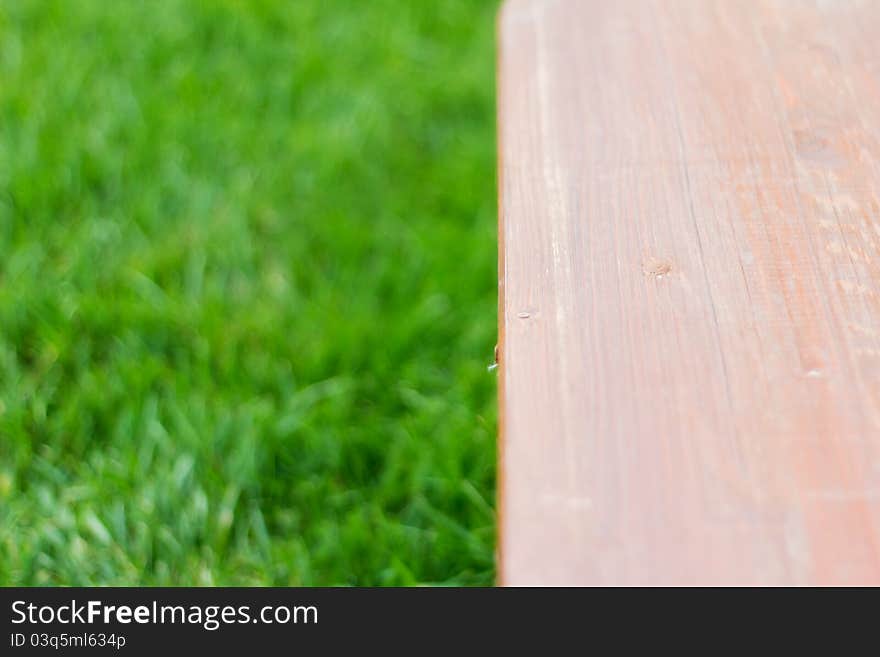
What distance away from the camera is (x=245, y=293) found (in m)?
1.79

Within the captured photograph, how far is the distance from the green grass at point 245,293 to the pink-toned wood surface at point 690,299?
799mm

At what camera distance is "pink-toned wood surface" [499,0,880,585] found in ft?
1.62

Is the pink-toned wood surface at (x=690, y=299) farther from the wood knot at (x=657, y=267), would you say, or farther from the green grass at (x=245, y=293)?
the green grass at (x=245, y=293)

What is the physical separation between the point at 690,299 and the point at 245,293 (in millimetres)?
1293

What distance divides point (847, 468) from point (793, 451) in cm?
3

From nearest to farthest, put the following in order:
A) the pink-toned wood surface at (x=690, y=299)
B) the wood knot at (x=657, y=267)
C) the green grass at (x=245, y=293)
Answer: the pink-toned wood surface at (x=690, y=299) → the wood knot at (x=657, y=267) → the green grass at (x=245, y=293)

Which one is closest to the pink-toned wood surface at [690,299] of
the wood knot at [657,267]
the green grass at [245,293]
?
the wood knot at [657,267]

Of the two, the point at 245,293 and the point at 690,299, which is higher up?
the point at 690,299

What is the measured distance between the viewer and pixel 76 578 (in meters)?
1.33

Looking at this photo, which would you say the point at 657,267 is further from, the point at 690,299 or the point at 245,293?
the point at 245,293

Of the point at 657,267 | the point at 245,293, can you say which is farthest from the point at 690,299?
the point at 245,293

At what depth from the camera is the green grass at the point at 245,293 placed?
142cm

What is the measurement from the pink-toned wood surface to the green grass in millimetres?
799

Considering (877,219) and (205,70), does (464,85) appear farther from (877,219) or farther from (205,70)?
(877,219)
